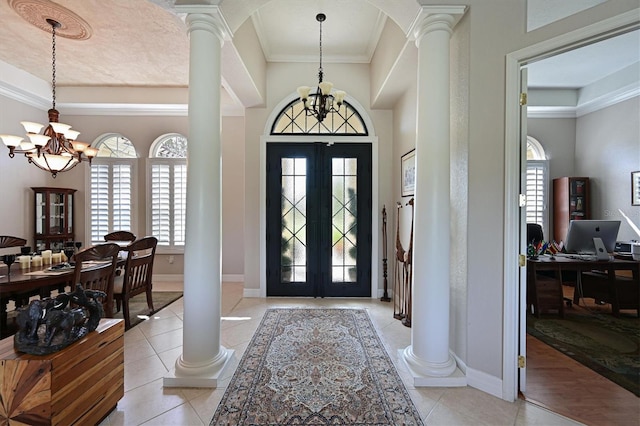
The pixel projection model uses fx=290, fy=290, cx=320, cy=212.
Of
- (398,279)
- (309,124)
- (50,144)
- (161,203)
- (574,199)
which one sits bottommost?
(398,279)

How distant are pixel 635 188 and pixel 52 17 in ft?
29.3

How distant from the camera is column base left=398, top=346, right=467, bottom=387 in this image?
226 centimetres

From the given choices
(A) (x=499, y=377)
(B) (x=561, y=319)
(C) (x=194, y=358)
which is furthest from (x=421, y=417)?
(B) (x=561, y=319)

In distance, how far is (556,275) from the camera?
12.2 feet

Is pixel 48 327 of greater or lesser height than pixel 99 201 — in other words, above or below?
below

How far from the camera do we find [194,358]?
2.31 m

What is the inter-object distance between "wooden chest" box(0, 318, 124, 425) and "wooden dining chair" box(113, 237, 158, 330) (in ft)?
5.64

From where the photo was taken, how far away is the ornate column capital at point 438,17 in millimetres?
Result: 2287

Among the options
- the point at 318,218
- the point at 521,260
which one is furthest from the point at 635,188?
the point at 318,218

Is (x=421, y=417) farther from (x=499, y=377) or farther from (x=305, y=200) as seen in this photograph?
(x=305, y=200)

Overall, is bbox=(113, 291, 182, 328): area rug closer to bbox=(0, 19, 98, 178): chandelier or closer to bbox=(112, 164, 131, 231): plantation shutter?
bbox=(112, 164, 131, 231): plantation shutter

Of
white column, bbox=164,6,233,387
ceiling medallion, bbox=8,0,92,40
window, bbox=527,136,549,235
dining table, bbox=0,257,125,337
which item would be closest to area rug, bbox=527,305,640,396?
window, bbox=527,136,549,235

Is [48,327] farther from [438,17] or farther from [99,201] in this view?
[99,201]

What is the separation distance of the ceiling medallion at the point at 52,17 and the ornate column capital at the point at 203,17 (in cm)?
199
